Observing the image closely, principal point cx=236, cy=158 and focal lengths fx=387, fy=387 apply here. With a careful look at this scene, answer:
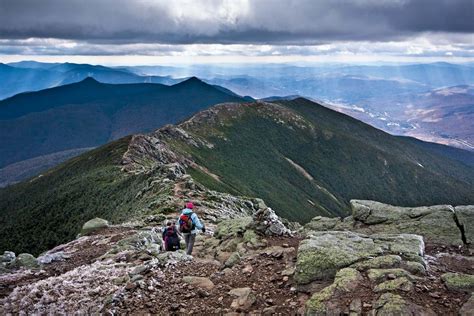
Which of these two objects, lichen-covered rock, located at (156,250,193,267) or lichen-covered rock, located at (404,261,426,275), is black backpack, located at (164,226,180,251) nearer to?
lichen-covered rock, located at (156,250,193,267)

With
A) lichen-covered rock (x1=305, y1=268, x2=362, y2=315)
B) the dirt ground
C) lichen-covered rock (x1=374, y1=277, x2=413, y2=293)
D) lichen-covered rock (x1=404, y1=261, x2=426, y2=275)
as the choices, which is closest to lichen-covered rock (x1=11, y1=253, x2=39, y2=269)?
the dirt ground

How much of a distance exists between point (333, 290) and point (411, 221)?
1629cm

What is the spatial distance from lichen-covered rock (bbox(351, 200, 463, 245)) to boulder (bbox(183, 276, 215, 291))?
51.2ft

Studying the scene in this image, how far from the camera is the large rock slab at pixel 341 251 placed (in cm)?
2047

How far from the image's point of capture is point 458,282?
1853cm

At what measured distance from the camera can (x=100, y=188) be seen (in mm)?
104188

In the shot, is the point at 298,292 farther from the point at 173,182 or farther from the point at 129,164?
the point at 129,164

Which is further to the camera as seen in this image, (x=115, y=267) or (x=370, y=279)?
(x=115, y=267)

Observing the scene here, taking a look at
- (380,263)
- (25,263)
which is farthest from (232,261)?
(25,263)

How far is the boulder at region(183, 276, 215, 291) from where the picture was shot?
2130 cm

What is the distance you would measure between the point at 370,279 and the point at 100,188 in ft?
313

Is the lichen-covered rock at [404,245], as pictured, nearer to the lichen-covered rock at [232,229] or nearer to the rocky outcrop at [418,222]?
the rocky outcrop at [418,222]

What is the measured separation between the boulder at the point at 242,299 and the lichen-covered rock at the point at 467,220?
1732 centimetres

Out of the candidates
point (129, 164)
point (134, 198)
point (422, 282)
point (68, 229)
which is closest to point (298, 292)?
point (422, 282)
